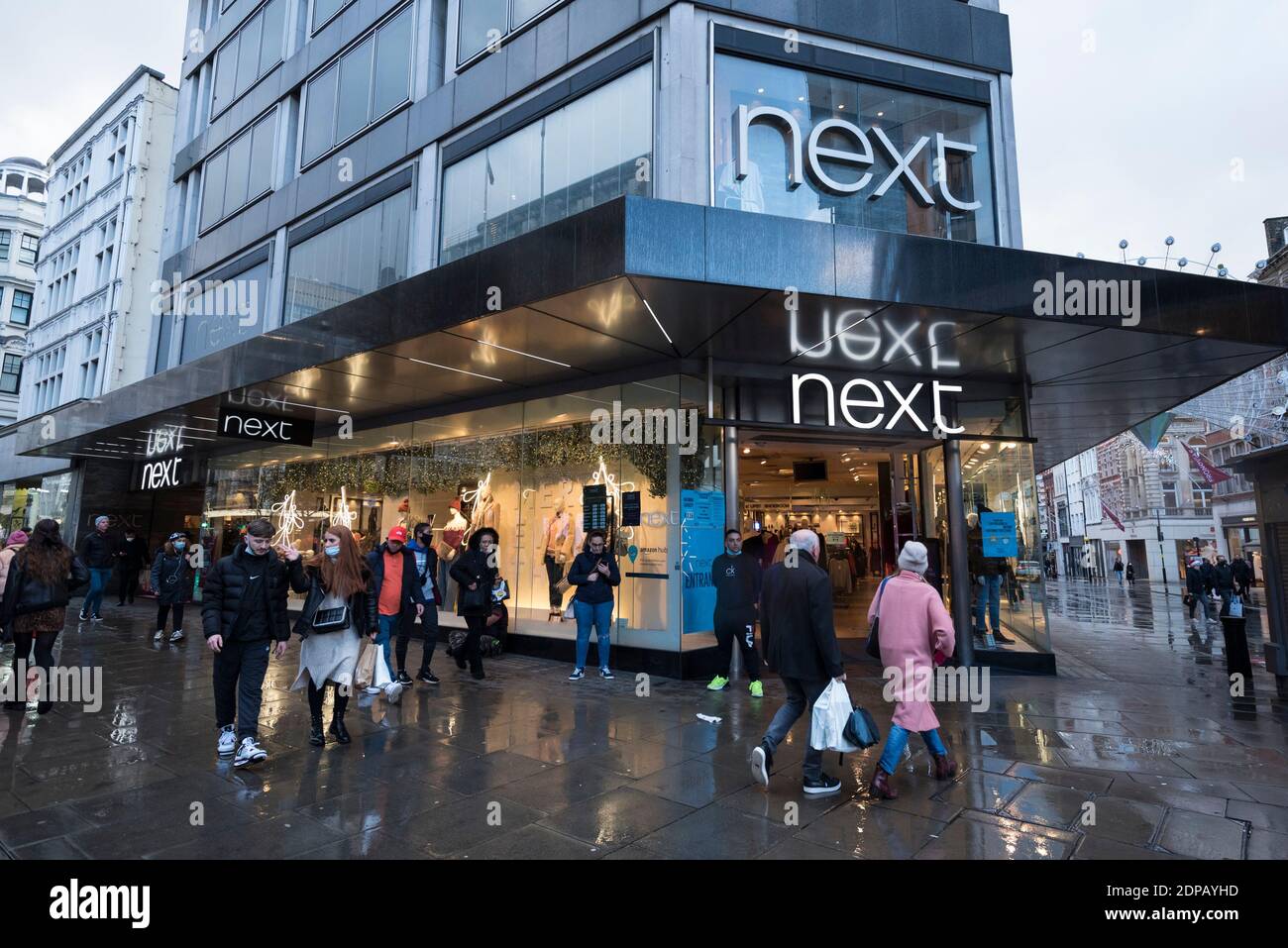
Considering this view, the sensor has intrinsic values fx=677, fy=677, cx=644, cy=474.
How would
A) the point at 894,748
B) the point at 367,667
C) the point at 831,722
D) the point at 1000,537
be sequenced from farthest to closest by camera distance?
1. the point at 1000,537
2. the point at 367,667
3. the point at 894,748
4. the point at 831,722

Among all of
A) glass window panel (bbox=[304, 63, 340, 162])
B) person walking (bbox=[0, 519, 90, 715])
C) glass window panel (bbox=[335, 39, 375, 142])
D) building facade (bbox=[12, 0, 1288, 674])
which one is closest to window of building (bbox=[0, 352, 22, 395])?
building facade (bbox=[12, 0, 1288, 674])

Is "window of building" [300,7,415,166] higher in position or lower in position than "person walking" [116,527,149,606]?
higher

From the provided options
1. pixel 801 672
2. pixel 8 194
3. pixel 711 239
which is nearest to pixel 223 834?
pixel 801 672

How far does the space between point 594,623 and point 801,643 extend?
450cm

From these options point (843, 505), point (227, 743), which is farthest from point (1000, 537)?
point (843, 505)

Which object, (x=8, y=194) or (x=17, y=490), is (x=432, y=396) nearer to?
(x=17, y=490)

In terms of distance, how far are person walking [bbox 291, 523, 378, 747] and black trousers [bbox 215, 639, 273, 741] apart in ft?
1.28

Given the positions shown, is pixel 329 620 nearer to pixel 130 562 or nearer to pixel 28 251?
pixel 130 562

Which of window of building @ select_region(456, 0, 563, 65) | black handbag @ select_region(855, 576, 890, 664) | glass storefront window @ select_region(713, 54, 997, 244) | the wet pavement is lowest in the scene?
the wet pavement

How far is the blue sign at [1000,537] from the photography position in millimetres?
10055

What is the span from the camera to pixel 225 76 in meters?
18.7

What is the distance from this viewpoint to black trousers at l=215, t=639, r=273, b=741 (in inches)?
205

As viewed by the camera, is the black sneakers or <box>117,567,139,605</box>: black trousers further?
<box>117,567,139,605</box>: black trousers

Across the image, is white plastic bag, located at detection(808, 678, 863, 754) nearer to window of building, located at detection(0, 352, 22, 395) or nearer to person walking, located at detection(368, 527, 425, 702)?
person walking, located at detection(368, 527, 425, 702)
